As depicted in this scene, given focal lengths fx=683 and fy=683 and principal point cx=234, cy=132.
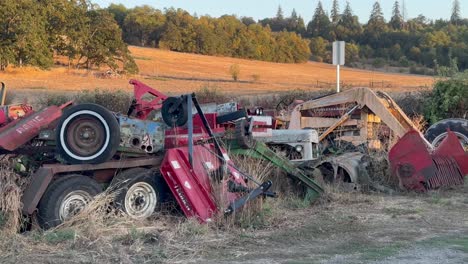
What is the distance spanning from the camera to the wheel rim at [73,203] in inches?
311

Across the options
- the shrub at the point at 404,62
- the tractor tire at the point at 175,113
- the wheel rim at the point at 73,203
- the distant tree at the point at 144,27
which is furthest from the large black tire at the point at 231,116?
the distant tree at the point at 144,27

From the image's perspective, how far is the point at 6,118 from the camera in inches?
380

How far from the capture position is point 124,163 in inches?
336

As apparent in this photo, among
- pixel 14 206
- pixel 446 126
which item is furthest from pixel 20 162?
pixel 446 126

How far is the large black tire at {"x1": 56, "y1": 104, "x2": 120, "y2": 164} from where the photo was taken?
8195mm

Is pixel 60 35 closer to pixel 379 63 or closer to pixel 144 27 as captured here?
pixel 144 27

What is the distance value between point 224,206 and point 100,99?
13643 millimetres

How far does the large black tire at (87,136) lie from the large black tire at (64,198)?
273 millimetres

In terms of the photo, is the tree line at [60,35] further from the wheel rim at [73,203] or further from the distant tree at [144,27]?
the wheel rim at [73,203]

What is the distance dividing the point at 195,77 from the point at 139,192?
173 ft

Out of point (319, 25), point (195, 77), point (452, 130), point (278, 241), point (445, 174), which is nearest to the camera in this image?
point (278, 241)

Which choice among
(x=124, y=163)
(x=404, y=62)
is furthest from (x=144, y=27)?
(x=124, y=163)

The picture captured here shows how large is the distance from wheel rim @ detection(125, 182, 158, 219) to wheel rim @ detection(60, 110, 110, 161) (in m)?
0.65

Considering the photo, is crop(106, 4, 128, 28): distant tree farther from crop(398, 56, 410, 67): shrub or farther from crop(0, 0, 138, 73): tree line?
crop(398, 56, 410, 67): shrub
